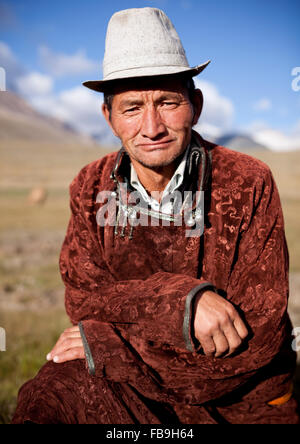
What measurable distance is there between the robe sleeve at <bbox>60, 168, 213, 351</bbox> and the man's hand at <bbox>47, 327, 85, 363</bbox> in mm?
141

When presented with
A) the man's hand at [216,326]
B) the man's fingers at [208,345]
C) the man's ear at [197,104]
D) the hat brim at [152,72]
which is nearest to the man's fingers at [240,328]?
the man's hand at [216,326]

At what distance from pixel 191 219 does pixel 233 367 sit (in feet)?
2.86

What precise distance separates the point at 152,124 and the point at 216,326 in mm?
1180

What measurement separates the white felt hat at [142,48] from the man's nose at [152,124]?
0.21 meters

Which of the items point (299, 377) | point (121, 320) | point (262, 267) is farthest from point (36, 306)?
point (262, 267)

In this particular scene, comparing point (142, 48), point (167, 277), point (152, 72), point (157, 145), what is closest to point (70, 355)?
point (167, 277)

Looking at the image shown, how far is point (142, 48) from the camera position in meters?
2.38

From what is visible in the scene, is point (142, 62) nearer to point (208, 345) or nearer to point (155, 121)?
point (155, 121)

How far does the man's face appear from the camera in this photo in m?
2.38

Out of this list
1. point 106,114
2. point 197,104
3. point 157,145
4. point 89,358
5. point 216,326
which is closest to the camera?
point 216,326

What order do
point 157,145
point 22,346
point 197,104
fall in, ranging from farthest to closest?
1. point 22,346
2. point 197,104
3. point 157,145

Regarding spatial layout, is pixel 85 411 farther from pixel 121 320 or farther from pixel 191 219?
pixel 191 219

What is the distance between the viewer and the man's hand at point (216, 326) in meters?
2.08

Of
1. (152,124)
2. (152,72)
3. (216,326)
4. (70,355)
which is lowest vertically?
(70,355)
